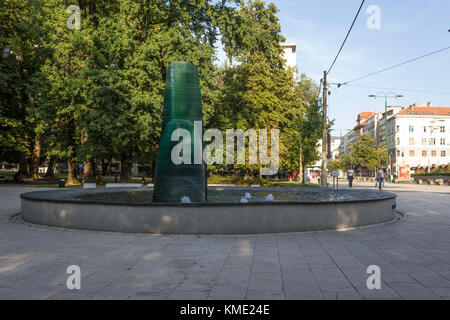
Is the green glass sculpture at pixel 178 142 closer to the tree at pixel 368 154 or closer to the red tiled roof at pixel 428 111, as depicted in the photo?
the tree at pixel 368 154

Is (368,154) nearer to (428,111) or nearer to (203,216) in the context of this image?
(428,111)

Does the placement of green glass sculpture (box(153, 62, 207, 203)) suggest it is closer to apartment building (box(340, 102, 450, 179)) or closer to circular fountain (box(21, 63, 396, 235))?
circular fountain (box(21, 63, 396, 235))

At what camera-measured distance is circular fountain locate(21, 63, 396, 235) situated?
9.43 metres

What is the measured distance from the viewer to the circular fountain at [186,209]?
9430mm

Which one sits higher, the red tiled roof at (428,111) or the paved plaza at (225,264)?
the red tiled roof at (428,111)

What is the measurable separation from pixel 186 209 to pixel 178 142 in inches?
128

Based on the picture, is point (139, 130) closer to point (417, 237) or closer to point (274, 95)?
point (274, 95)

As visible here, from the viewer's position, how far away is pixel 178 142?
471 inches

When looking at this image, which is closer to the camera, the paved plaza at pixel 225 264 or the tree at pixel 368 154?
the paved plaza at pixel 225 264

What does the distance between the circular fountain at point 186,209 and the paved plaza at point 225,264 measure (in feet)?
1.45

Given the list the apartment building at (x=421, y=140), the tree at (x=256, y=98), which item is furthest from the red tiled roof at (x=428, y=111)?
the tree at (x=256, y=98)

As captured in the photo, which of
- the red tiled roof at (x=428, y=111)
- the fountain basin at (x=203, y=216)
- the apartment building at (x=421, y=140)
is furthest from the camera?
the red tiled roof at (x=428, y=111)

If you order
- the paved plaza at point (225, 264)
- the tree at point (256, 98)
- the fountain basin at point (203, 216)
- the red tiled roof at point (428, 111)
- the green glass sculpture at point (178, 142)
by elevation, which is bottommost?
the paved plaza at point (225, 264)

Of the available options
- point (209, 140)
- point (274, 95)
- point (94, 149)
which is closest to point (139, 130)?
point (94, 149)
